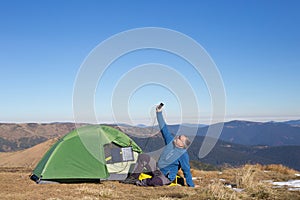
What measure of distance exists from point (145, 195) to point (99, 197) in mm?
1421

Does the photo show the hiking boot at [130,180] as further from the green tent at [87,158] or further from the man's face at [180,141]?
the man's face at [180,141]

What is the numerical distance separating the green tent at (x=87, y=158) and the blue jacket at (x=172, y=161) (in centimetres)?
217

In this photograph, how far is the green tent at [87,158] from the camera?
41.5ft

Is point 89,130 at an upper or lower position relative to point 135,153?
upper

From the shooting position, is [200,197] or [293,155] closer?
[200,197]

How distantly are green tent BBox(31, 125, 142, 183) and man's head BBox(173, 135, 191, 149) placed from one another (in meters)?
2.83


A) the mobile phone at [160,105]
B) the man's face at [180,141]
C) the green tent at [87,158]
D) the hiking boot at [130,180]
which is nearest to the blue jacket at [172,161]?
A: the man's face at [180,141]

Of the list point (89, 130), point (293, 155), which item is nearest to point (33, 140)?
point (293, 155)

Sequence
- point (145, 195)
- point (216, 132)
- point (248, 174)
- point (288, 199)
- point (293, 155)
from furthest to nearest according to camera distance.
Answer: point (293, 155), point (216, 132), point (248, 174), point (145, 195), point (288, 199)

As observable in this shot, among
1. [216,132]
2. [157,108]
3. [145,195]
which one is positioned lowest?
[145,195]

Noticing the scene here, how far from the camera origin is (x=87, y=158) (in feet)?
42.6

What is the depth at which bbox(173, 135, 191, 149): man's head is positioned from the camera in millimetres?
11843

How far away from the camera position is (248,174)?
37.5 ft

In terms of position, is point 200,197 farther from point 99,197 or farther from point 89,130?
point 89,130
